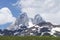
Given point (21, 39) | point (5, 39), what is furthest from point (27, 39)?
point (5, 39)

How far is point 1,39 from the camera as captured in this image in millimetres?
73250

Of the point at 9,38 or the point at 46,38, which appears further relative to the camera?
the point at 46,38

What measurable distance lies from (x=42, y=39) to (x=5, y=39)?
1451 cm

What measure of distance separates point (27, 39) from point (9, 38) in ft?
20.3

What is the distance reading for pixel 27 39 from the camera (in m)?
76.8

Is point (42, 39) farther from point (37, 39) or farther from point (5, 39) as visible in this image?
point (5, 39)

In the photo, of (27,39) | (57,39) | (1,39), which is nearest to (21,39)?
(27,39)

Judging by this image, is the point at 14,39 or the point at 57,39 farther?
the point at 57,39

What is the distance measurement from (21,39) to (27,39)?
2024mm

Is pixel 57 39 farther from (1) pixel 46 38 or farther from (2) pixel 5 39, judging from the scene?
(2) pixel 5 39

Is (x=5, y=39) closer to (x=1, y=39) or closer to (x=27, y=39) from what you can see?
(x=1, y=39)

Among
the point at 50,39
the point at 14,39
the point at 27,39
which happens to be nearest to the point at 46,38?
the point at 50,39

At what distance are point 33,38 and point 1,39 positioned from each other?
11.3 m

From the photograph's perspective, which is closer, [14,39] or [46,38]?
[14,39]
